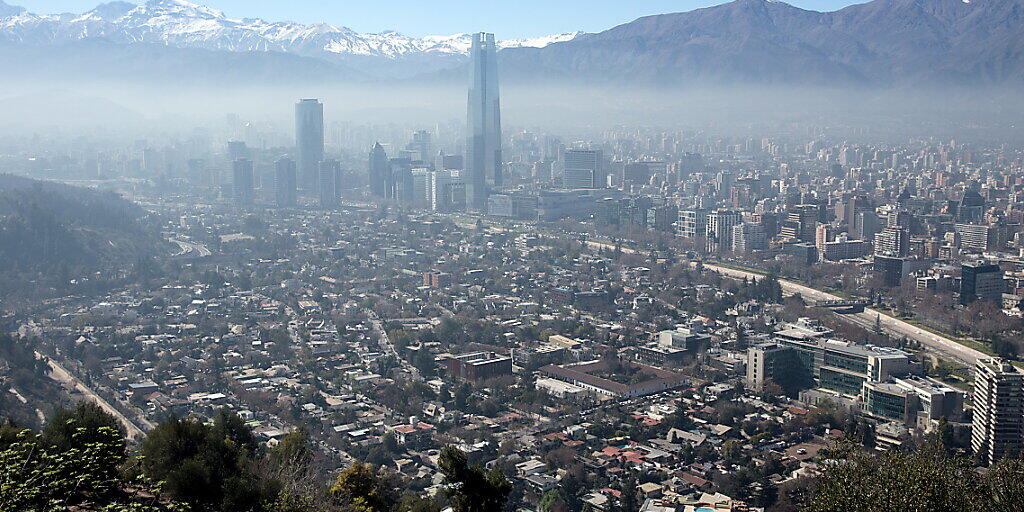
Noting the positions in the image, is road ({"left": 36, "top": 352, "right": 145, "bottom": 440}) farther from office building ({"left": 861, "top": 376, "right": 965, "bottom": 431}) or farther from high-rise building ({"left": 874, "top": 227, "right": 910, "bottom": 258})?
high-rise building ({"left": 874, "top": 227, "right": 910, "bottom": 258})

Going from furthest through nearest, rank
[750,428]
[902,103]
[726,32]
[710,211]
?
[726,32] < [902,103] < [710,211] < [750,428]

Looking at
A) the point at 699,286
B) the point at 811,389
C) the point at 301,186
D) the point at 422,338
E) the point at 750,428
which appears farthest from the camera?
the point at 301,186

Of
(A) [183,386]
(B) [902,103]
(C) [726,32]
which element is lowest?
(A) [183,386]

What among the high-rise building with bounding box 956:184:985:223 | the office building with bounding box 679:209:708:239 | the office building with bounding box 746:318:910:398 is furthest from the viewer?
the office building with bounding box 679:209:708:239

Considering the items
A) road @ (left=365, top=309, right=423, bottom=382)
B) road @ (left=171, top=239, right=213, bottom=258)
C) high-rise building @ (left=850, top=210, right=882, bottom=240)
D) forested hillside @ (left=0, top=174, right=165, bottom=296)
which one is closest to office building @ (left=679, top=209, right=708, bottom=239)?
high-rise building @ (left=850, top=210, right=882, bottom=240)

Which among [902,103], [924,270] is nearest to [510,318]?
[924,270]

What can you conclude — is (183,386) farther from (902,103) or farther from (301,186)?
(902,103)

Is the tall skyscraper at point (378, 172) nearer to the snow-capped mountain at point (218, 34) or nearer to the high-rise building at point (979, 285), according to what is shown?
the high-rise building at point (979, 285)
